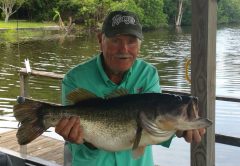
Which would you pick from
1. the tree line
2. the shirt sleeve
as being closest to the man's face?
the shirt sleeve

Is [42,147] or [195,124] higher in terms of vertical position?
[195,124]

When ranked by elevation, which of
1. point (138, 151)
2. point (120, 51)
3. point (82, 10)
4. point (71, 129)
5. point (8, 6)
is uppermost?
point (8, 6)

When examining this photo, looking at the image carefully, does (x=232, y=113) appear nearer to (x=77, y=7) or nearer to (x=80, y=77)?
(x=80, y=77)

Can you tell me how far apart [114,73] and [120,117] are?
1.21ft

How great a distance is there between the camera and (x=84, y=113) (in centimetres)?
245

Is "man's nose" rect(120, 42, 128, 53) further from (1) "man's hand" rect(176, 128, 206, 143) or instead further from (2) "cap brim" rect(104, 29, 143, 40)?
(1) "man's hand" rect(176, 128, 206, 143)

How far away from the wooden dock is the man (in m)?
3.92

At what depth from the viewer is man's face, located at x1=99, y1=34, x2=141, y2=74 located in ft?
8.27

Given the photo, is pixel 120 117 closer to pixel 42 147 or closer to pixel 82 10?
pixel 42 147

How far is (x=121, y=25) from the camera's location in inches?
101

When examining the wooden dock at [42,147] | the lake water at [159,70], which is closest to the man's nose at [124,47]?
the lake water at [159,70]

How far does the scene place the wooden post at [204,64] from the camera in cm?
373

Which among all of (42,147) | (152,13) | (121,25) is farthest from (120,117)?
(152,13)

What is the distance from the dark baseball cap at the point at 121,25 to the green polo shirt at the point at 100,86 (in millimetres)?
194
